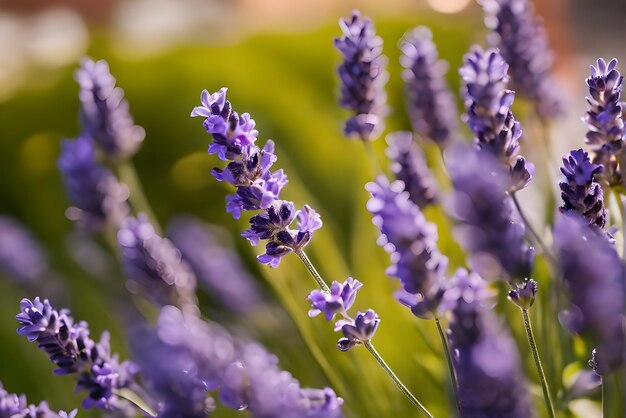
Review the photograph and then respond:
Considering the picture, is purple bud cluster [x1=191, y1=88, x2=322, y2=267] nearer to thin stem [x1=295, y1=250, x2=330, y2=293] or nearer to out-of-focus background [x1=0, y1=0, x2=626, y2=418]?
thin stem [x1=295, y1=250, x2=330, y2=293]

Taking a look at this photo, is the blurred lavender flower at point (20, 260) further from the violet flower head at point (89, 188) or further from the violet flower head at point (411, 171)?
the violet flower head at point (411, 171)

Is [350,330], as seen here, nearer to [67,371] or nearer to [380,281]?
[67,371]

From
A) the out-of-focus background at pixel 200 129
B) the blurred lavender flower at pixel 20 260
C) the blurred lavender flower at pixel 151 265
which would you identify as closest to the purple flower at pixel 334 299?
the blurred lavender flower at pixel 151 265

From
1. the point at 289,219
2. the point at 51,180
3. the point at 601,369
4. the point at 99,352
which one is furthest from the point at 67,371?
the point at 51,180

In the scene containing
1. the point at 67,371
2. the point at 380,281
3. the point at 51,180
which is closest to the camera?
the point at 67,371

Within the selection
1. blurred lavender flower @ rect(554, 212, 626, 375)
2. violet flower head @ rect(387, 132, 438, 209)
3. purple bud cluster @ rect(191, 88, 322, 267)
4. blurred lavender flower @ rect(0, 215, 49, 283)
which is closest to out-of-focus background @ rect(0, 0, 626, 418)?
blurred lavender flower @ rect(0, 215, 49, 283)

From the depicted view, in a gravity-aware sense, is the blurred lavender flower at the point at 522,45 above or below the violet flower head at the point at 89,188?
above
